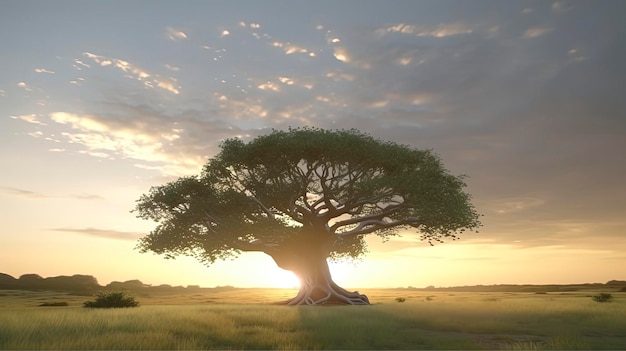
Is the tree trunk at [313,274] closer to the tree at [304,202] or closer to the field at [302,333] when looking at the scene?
the tree at [304,202]

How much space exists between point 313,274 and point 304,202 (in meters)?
6.93

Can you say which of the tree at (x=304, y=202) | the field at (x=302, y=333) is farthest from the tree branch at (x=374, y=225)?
the field at (x=302, y=333)

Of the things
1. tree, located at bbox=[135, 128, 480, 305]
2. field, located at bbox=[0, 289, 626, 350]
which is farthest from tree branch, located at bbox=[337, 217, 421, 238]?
field, located at bbox=[0, 289, 626, 350]

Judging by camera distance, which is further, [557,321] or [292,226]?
[292,226]

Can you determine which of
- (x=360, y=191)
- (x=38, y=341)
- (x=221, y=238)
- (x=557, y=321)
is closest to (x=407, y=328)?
(x=557, y=321)

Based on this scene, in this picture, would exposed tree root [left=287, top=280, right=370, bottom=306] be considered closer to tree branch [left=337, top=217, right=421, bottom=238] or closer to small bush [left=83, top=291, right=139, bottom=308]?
tree branch [left=337, top=217, right=421, bottom=238]

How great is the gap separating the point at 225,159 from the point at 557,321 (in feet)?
98.3

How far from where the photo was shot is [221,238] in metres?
47.0

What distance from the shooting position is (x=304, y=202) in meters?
49.9

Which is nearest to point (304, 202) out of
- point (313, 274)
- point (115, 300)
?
point (313, 274)

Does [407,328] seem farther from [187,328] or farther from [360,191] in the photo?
[360,191]

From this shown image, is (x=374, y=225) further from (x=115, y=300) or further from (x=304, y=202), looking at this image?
(x=115, y=300)

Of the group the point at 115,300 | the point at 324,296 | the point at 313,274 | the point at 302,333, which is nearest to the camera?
the point at 302,333

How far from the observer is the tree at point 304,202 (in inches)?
1783
